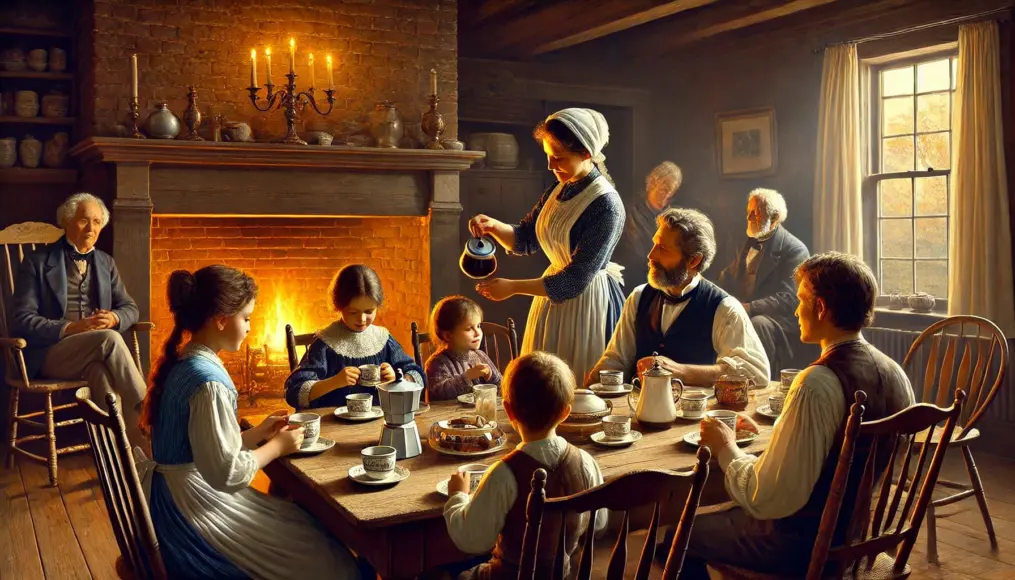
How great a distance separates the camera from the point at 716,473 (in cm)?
219

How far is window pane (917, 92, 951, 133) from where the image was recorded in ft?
16.9

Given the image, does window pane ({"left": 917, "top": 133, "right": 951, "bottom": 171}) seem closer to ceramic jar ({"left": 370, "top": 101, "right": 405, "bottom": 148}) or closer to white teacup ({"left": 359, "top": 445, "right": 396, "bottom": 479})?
ceramic jar ({"left": 370, "top": 101, "right": 405, "bottom": 148})

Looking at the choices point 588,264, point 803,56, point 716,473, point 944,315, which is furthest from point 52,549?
point 803,56

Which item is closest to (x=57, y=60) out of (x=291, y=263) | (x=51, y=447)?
(x=291, y=263)

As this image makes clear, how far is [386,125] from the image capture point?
5.18 m

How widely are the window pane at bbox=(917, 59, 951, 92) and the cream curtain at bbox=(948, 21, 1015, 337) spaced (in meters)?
0.36

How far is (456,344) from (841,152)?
10.9 feet

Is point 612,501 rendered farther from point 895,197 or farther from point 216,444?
point 895,197

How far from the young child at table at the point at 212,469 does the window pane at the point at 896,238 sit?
4.36m

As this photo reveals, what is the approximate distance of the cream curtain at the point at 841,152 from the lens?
17.7ft

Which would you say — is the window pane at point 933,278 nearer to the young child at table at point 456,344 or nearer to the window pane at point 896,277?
the window pane at point 896,277

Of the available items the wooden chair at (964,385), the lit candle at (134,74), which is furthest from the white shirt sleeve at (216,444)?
the lit candle at (134,74)

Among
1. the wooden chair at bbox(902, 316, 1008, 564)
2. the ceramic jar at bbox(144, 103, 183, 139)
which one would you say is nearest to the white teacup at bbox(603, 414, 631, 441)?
the wooden chair at bbox(902, 316, 1008, 564)

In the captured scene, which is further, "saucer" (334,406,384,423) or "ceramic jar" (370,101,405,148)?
"ceramic jar" (370,101,405,148)
